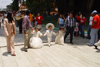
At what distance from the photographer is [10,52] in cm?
596

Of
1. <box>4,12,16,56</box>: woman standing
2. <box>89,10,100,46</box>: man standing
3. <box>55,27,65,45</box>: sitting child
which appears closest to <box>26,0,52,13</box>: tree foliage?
<box>55,27,65,45</box>: sitting child

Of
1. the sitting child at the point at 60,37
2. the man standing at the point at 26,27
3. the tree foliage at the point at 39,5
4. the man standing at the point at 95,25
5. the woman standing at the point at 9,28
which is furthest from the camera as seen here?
the tree foliage at the point at 39,5

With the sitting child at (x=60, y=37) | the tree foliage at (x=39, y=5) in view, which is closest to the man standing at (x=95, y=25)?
the sitting child at (x=60, y=37)

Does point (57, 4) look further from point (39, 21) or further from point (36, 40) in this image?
point (36, 40)

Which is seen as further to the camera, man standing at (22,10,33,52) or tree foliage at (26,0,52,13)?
tree foliage at (26,0,52,13)

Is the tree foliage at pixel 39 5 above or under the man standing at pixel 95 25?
above

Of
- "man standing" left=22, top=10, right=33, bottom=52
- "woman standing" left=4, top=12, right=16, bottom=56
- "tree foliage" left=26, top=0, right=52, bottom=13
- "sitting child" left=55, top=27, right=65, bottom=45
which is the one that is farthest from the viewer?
"tree foliage" left=26, top=0, right=52, bottom=13

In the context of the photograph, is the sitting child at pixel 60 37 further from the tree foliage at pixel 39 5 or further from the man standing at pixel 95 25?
the tree foliage at pixel 39 5

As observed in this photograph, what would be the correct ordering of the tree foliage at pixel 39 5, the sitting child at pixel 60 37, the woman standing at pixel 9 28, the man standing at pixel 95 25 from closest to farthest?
1. the woman standing at pixel 9 28
2. the man standing at pixel 95 25
3. the sitting child at pixel 60 37
4. the tree foliage at pixel 39 5

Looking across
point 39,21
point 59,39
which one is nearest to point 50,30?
point 59,39

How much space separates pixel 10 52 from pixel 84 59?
3349 mm

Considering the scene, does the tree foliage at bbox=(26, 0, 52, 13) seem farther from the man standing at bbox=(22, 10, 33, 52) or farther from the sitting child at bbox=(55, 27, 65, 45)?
the man standing at bbox=(22, 10, 33, 52)

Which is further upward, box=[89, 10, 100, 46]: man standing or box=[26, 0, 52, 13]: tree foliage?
box=[26, 0, 52, 13]: tree foliage

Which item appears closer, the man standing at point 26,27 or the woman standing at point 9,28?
the woman standing at point 9,28
